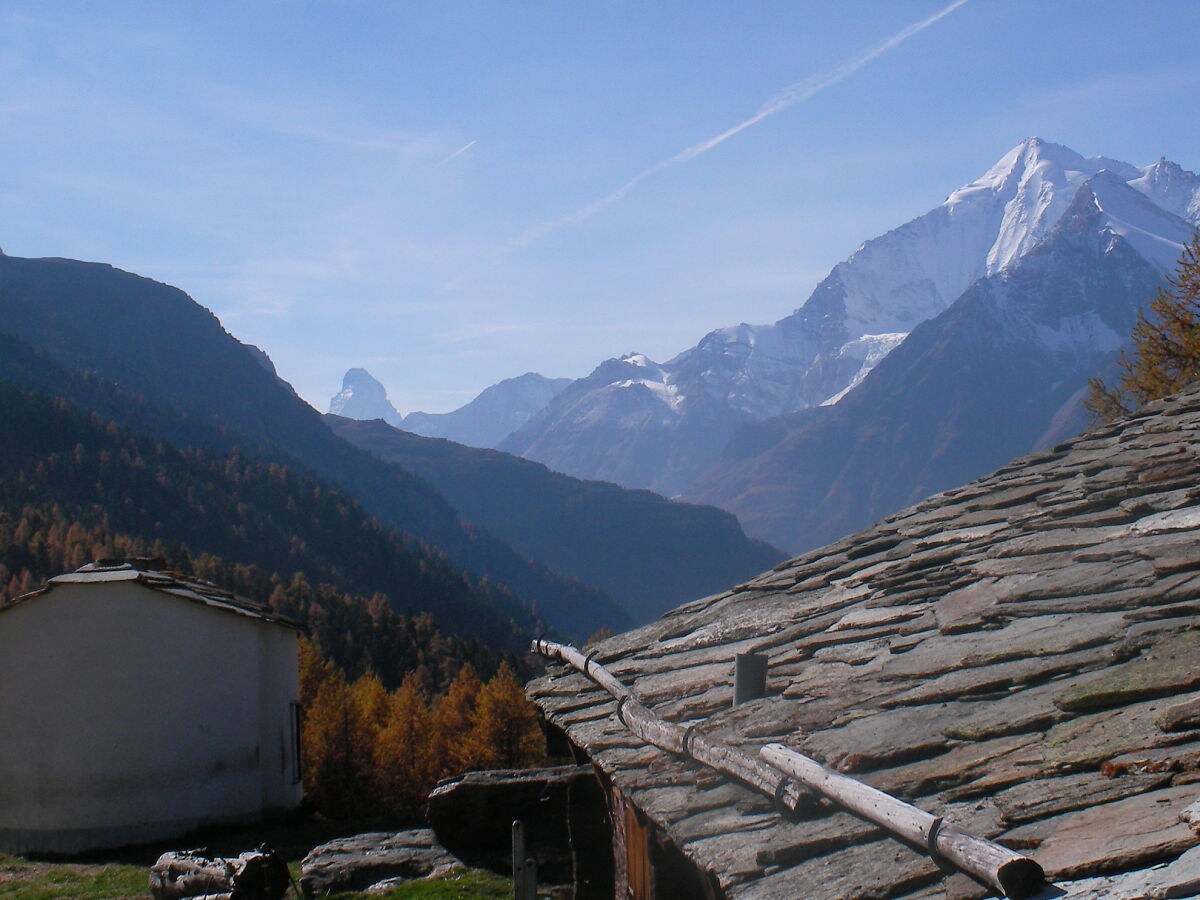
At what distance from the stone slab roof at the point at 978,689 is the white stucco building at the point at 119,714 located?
1430 cm

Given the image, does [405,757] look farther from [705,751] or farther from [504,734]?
[705,751]

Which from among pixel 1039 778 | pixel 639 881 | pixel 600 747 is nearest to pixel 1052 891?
pixel 1039 778

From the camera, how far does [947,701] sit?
479 centimetres

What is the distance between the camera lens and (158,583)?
21734 mm

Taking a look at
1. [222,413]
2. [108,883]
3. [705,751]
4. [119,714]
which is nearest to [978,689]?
[705,751]

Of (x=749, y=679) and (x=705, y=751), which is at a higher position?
(x=749, y=679)

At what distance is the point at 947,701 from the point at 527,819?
9.92 meters

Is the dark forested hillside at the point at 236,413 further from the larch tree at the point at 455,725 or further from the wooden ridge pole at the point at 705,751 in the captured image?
the wooden ridge pole at the point at 705,751

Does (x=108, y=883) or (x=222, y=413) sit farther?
(x=222, y=413)

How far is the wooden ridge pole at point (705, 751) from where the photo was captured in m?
4.32

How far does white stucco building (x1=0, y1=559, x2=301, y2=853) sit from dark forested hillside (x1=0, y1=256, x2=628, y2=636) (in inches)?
5355

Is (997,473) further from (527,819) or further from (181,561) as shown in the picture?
(181,561)

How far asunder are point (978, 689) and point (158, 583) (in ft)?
64.1

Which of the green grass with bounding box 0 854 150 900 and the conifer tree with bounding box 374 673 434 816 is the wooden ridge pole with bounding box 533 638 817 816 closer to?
the green grass with bounding box 0 854 150 900
